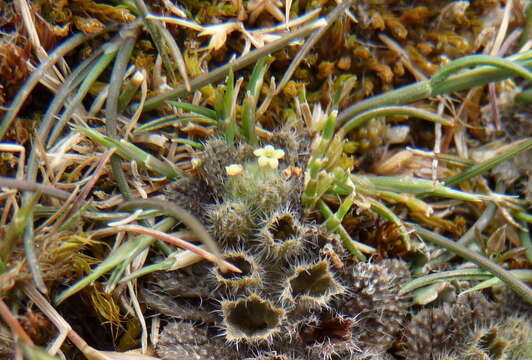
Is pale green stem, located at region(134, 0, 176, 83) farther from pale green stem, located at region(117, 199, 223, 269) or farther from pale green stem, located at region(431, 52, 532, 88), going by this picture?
pale green stem, located at region(431, 52, 532, 88)

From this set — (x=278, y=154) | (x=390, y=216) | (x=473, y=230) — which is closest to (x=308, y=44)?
Result: (x=278, y=154)

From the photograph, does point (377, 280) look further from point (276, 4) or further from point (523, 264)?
point (276, 4)

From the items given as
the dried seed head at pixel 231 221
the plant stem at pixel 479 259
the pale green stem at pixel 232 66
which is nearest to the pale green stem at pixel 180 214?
the dried seed head at pixel 231 221

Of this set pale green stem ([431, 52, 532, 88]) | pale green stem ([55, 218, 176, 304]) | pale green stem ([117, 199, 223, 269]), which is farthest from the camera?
pale green stem ([431, 52, 532, 88])

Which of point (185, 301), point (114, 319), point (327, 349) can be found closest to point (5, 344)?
point (114, 319)

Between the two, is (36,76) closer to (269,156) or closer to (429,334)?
(269,156)

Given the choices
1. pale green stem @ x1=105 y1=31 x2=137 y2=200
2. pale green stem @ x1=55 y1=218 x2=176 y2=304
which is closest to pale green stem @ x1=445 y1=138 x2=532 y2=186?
pale green stem @ x1=55 y1=218 x2=176 y2=304
